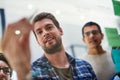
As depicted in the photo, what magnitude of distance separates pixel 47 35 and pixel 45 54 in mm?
109

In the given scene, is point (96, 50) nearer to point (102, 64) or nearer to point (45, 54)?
point (102, 64)

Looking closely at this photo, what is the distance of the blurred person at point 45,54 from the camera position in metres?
1.26

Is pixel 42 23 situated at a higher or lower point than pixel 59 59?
higher

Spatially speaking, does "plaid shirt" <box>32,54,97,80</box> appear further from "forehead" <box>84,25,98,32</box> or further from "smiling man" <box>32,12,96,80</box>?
"forehead" <box>84,25,98,32</box>

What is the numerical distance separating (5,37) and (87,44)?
57 centimetres

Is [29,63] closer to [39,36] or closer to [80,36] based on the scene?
[39,36]

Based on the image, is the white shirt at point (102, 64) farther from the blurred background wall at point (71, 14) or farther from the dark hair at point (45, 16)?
the dark hair at point (45, 16)

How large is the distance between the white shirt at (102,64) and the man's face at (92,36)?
8 centimetres

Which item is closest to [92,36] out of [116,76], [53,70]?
[116,76]

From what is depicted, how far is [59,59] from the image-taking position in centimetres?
143

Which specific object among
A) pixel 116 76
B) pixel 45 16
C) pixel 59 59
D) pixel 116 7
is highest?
pixel 116 7

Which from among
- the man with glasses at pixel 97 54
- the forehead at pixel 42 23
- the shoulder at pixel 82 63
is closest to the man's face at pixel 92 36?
the man with glasses at pixel 97 54

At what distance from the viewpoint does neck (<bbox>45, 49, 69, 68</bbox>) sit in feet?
4.60

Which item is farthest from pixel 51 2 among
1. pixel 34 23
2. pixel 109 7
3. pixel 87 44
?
pixel 109 7
